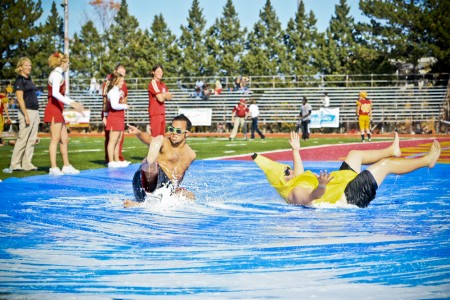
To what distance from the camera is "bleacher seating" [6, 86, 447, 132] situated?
112 ft

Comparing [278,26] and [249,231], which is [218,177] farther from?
[278,26]

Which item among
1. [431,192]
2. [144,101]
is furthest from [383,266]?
[144,101]

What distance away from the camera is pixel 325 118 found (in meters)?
34.0

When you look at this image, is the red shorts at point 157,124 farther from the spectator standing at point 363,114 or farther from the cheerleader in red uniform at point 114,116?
the spectator standing at point 363,114

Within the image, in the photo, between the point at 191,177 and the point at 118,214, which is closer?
the point at 118,214

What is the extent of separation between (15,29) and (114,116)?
126ft

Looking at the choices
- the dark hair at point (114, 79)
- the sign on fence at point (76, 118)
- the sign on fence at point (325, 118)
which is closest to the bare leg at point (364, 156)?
the dark hair at point (114, 79)

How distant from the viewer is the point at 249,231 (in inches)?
217

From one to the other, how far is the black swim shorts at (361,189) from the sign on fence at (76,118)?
101 ft

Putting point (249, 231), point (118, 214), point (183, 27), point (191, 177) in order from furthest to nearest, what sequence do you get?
point (183, 27) → point (191, 177) → point (118, 214) → point (249, 231)

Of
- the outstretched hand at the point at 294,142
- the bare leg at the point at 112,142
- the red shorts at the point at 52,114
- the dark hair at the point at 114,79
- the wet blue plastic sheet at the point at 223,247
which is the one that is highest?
the dark hair at the point at 114,79

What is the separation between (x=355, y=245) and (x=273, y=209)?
1983mm

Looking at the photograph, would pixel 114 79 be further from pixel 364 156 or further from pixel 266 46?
pixel 266 46

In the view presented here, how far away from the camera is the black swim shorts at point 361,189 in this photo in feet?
21.5
